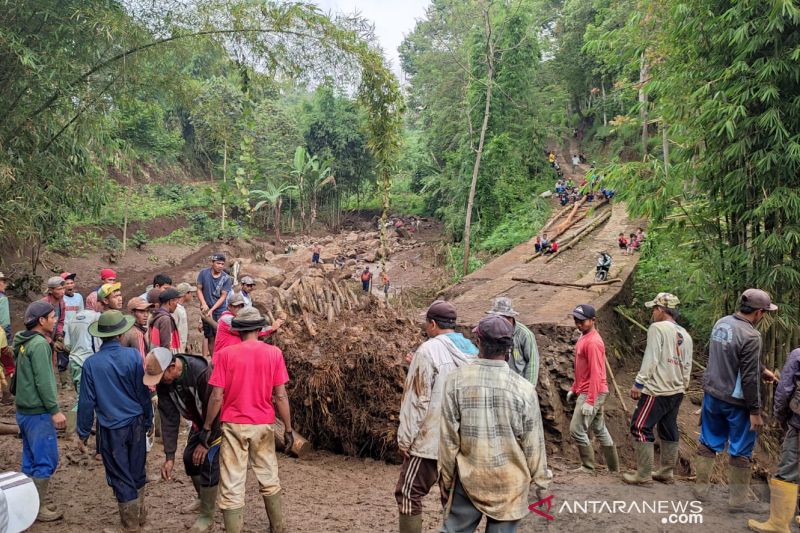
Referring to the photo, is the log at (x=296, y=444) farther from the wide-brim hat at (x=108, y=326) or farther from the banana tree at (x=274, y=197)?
the banana tree at (x=274, y=197)

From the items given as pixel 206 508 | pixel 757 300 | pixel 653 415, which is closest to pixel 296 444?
pixel 206 508

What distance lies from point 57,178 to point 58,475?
430cm

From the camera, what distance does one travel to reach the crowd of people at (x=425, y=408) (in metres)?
2.67

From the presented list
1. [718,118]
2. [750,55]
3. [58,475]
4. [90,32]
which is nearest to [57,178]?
[90,32]

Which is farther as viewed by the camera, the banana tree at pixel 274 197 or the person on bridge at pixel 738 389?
the banana tree at pixel 274 197

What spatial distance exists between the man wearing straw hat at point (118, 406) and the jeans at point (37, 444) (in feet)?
1.22

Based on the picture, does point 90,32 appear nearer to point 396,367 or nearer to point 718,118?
point 396,367

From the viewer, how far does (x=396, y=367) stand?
5.81m

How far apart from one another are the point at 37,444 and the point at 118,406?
2.61 ft

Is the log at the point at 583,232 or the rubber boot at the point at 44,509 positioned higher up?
the log at the point at 583,232

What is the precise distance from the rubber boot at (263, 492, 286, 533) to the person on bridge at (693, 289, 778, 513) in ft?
11.4

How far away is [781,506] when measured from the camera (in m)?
3.80

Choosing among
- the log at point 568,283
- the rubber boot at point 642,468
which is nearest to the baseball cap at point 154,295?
the rubber boot at point 642,468

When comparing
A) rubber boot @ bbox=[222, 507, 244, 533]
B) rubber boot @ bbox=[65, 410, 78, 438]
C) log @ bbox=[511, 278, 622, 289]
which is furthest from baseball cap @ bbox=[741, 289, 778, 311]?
log @ bbox=[511, 278, 622, 289]
